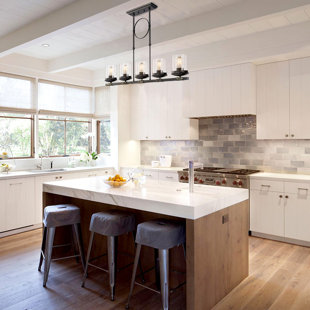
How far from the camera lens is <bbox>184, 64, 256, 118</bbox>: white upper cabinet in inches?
181

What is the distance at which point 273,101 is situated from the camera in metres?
4.54

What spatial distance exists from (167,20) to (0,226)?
366 centimetres

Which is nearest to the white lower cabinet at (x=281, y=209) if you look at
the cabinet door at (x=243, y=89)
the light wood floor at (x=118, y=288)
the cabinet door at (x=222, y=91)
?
the light wood floor at (x=118, y=288)

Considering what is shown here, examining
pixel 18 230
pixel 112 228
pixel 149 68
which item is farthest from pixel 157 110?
pixel 112 228

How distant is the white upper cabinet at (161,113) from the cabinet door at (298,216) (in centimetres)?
200

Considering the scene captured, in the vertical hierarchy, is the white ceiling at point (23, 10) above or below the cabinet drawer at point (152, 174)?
above

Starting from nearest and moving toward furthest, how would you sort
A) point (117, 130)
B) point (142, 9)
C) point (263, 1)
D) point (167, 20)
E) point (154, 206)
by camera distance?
1. point (154, 206)
2. point (263, 1)
3. point (142, 9)
4. point (167, 20)
5. point (117, 130)

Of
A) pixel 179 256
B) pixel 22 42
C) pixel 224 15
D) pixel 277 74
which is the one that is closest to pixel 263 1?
pixel 224 15

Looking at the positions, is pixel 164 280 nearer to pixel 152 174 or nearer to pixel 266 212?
pixel 266 212

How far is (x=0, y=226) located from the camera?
4.43 metres

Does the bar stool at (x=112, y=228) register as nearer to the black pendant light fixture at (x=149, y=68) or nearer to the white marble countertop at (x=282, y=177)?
the black pendant light fixture at (x=149, y=68)

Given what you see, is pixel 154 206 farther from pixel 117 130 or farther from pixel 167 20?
pixel 117 130

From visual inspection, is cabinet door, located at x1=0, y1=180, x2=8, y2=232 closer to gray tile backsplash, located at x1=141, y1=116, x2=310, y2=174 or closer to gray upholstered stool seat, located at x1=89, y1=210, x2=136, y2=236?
gray upholstered stool seat, located at x1=89, y1=210, x2=136, y2=236

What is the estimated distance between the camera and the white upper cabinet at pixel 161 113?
5.45 meters
